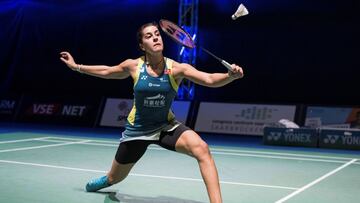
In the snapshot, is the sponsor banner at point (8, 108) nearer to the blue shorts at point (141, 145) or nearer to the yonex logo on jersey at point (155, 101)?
the blue shorts at point (141, 145)

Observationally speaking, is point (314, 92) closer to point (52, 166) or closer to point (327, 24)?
point (327, 24)

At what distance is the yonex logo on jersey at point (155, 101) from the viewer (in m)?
4.77

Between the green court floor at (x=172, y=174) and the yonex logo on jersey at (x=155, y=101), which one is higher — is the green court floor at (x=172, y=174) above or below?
below

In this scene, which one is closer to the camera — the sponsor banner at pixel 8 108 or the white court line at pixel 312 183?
the white court line at pixel 312 183

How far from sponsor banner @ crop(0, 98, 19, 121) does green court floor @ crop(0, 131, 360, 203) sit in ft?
15.5

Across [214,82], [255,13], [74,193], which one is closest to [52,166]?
[74,193]

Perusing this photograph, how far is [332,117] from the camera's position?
11.3 metres

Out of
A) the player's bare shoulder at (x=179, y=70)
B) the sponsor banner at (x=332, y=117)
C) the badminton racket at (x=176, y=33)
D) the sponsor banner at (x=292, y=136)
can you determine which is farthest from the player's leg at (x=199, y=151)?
the sponsor banner at (x=332, y=117)

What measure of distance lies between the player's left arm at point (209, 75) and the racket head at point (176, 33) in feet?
1.74

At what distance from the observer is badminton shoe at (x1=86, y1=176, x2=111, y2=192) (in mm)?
Result: 5430

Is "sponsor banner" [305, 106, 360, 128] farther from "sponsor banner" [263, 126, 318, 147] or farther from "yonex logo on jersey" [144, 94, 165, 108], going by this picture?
"yonex logo on jersey" [144, 94, 165, 108]

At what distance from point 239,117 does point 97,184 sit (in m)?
6.97

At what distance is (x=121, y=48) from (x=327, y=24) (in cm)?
499

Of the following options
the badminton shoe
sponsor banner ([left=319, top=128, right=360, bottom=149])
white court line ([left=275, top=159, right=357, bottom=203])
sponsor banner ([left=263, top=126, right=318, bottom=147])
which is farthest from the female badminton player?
sponsor banner ([left=319, top=128, right=360, bottom=149])
